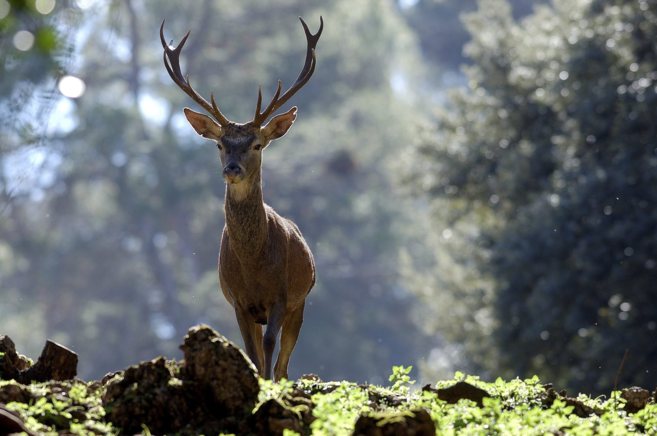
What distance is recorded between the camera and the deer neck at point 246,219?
9867 mm

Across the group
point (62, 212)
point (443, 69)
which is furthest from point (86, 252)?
point (443, 69)

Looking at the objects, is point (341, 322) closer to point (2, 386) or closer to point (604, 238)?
point (604, 238)

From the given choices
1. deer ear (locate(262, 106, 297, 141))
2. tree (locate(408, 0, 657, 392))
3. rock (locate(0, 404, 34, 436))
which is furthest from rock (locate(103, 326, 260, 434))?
tree (locate(408, 0, 657, 392))

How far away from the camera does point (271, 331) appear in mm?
9414

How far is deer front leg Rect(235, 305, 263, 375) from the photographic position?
9.59m

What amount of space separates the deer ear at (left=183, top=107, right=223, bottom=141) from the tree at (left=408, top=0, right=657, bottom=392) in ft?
32.2

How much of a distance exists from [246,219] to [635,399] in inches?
128

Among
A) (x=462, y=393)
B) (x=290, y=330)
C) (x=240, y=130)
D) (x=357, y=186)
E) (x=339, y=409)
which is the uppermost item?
(x=357, y=186)

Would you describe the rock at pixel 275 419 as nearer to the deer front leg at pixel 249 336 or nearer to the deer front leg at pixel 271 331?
the deer front leg at pixel 271 331

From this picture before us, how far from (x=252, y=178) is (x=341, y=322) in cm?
3422

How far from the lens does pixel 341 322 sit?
145 feet

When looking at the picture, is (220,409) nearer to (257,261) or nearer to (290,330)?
(257,261)

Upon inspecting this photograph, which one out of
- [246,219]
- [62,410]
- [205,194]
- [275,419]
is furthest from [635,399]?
[205,194]

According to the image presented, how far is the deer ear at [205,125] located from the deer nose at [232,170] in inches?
26.4
